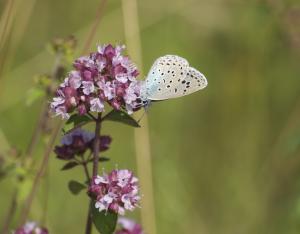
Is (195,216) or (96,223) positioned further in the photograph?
(195,216)

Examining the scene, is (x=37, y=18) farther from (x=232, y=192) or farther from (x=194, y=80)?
(x=194, y=80)

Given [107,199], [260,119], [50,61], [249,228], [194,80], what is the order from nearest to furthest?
[107,199] < [194,80] < [249,228] < [50,61] < [260,119]

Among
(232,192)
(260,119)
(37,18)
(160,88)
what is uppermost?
(37,18)

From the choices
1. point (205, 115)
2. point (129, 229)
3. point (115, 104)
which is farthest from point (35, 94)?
point (205, 115)

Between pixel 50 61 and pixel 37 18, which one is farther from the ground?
pixel 37 18

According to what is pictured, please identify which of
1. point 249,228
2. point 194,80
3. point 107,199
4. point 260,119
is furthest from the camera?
point 260,119

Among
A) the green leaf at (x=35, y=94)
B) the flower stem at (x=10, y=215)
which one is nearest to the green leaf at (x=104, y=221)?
the flower stem at (x=10, y=215)

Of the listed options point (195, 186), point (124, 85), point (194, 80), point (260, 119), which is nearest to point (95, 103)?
point (124, 85)
